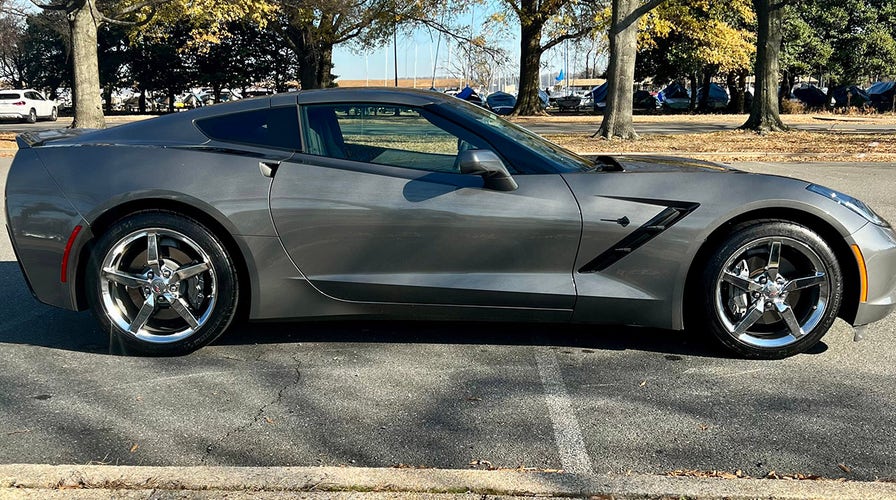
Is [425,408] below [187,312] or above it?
below

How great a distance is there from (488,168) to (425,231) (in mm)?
432

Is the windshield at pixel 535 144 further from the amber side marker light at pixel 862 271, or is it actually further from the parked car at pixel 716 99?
the parked car at pixel 716 99

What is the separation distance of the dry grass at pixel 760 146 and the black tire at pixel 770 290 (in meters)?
9.99

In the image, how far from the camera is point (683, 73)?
42.4 metres

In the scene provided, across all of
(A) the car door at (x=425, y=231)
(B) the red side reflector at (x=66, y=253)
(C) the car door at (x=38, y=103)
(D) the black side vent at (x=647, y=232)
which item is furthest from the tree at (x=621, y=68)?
(C) the car door at (x=38, y=103)

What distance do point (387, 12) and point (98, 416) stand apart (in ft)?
84.0

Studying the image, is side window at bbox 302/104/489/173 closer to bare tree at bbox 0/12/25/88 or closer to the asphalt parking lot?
the asphalt parking lot

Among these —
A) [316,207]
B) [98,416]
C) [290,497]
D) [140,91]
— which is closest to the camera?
[290,497]

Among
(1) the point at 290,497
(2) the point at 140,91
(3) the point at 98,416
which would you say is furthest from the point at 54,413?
(2) the point at 140,91

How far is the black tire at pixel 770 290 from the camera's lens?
3.82 meters

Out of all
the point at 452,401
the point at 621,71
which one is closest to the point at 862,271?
the point at 452,401

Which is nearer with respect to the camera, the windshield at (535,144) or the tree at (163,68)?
the windshield at (535,144)

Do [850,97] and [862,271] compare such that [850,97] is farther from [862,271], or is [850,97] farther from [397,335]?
[397,335]

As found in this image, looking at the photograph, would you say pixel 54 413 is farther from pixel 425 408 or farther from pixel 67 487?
pixel 425 408
